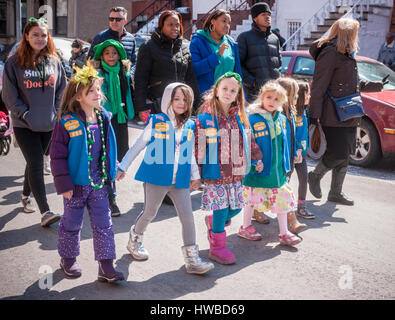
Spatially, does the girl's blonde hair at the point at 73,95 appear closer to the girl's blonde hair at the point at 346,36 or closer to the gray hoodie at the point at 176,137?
the gray hoodie at the point at 176,137

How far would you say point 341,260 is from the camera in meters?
4.66

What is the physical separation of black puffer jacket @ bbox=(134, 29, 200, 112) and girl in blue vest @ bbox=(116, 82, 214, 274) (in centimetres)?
159

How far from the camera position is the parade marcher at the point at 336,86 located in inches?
242

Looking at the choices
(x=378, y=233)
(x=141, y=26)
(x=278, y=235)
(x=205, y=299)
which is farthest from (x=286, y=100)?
(x=141, y=26)

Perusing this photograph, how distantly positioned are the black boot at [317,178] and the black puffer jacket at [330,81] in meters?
0.53

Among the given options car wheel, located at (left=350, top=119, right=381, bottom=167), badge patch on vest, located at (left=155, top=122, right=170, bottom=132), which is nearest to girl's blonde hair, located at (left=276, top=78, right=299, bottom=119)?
badge patch on vest, located at (left=155, top=122, right=170, bottom=132)

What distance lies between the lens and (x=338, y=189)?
6.52 m

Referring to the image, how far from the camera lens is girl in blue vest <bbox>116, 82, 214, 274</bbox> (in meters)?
4.23

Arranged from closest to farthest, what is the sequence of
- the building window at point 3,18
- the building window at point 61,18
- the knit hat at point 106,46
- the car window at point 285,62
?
1. the knit hat at point 106,46
2. the car window at point 285,62
3. the building window at point 61,18
4. the building window at point 3,18

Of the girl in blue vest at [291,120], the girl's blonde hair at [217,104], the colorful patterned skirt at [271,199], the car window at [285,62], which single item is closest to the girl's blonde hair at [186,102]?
the girl's blonde hair at [217,104]

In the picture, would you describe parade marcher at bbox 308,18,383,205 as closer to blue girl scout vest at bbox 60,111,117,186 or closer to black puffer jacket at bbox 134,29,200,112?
black puffer jacket at bbox 134,29,200,112

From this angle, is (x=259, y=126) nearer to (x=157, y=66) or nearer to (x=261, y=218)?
(x=261, y=218)

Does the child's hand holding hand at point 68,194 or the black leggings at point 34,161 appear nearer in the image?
the child's hand holding hand at point 68,194
